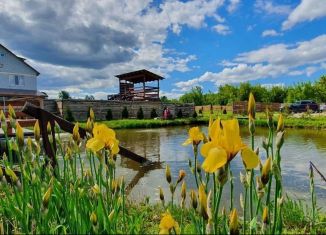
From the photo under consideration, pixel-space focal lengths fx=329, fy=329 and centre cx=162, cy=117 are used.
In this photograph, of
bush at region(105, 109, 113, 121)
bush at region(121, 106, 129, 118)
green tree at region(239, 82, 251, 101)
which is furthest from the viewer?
green tree at region(239, 82, 251, 101)

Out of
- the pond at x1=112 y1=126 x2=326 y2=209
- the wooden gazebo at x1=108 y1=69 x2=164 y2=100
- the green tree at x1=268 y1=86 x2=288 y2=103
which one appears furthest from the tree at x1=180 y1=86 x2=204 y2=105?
the pond at x1=112 y1=126 x2=326 y2=209

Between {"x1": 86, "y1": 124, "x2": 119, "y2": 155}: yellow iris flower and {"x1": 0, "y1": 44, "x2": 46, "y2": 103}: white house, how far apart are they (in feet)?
128

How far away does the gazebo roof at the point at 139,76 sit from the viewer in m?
31.3

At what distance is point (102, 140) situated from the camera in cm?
169

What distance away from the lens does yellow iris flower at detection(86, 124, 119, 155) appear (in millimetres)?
1649

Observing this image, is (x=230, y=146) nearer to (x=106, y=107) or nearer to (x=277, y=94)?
(x=106, y=107)

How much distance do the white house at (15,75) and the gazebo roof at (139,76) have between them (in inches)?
472

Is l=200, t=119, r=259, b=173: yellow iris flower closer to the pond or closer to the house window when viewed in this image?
the pond

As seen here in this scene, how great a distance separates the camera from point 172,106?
3061cm

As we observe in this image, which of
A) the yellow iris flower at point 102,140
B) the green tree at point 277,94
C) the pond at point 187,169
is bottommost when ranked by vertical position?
the pond at point 187,169

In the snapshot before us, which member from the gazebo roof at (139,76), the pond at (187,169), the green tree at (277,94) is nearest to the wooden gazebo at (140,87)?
the gazebo roof at (139,76)

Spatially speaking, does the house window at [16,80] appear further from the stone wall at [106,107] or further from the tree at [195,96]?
the tree at [195,96]

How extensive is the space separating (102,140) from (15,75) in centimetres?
4170

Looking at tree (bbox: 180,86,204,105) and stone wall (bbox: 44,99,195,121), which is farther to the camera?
tree (bbox: 180,86,204,105)
